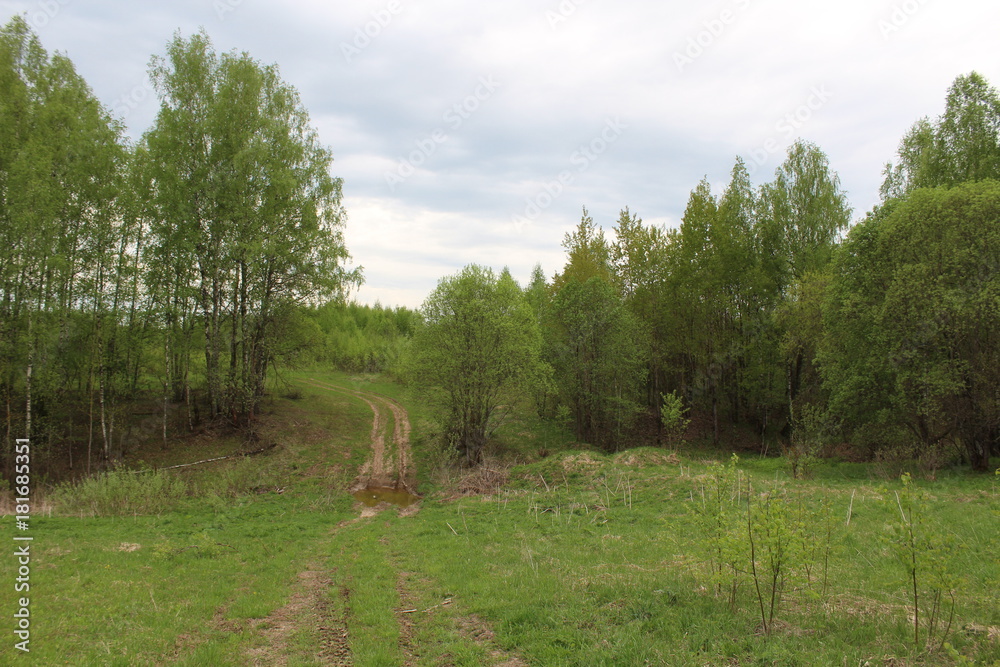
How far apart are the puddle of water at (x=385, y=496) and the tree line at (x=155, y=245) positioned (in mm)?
9572

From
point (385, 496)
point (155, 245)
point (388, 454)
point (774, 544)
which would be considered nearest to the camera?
point (774, 544)

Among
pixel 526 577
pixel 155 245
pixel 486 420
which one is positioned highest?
pixel 155 245

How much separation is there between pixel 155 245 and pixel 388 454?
16049 mm

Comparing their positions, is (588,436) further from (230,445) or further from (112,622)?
(112,622)

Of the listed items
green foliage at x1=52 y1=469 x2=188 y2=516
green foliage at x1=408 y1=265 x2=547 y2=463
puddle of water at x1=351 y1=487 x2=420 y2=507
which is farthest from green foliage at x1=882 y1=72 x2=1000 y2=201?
green foliage at x1=52 y1=469 x2=188 y2=516

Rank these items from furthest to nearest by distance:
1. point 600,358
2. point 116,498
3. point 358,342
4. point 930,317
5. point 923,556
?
point 358,342
point 600,358
point 930,317
point 116,498
point 923,556

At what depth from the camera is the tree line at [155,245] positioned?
19672 mm

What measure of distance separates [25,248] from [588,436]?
29377mm

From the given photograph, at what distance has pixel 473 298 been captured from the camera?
25219 mm

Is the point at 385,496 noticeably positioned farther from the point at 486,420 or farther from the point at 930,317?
the point at 930,317

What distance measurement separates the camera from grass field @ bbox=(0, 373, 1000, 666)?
20.8 ft

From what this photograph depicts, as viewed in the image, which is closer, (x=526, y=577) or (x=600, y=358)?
(x=526, y=577)

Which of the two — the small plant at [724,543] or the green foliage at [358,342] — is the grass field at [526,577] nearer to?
the small plant at [724,543]

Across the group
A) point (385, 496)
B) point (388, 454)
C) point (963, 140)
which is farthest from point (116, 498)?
point (963, 140)
